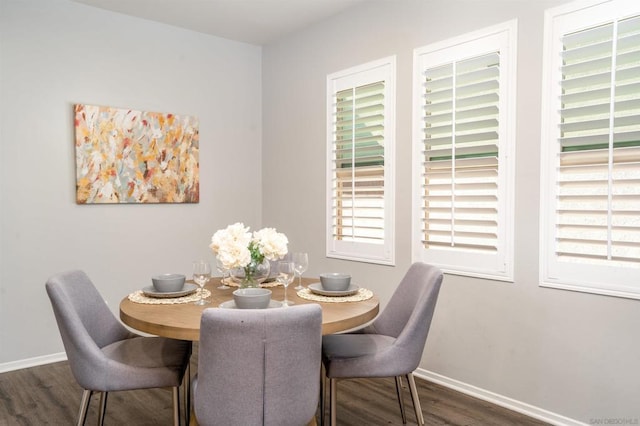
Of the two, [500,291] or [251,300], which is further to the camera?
[500,291]

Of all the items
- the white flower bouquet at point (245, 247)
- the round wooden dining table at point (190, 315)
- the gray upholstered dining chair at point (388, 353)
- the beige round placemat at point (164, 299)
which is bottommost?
the gray upholstered dining chair at point (388, 353)

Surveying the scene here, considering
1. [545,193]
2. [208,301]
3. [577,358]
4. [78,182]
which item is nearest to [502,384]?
[577,358]

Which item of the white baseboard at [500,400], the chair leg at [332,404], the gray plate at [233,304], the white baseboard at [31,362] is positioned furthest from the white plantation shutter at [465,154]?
the white baseboard at [31,362]

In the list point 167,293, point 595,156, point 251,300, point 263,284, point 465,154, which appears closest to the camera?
point 251,300

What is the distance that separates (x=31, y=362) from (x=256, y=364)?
2.89 metres

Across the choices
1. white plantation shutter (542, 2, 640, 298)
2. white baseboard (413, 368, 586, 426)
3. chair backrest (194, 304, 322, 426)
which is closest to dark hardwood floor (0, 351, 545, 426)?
white baseboard (413, 368, 586, 426)

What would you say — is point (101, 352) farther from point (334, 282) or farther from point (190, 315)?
point (334, 282)

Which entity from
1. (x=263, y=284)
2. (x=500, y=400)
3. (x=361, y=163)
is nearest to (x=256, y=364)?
(x=263, y=284)

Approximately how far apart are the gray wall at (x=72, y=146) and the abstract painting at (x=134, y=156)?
0.09 m

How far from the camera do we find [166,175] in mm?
4176

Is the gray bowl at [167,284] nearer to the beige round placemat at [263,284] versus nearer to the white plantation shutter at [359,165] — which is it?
the beige round placemat at [263,284]

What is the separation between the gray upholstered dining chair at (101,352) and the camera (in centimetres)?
201

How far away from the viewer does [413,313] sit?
88.0 inches

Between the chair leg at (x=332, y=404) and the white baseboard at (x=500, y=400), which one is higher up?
the chair leg at (x=332, y=404)
